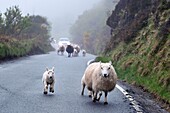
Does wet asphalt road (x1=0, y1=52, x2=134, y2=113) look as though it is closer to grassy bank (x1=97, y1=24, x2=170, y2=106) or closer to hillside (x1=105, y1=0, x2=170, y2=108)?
grassy bank (x1=97, y1=24, x2=170, y2=106)

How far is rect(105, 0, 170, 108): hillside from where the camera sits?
14977mm

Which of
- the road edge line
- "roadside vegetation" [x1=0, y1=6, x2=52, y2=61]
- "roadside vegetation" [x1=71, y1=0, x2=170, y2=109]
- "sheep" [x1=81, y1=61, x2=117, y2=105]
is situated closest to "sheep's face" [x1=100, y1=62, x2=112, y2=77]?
"sheep" [x1=81, y1=61, x2=117, y2=105]

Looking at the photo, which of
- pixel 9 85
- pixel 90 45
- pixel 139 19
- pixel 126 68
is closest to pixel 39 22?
pixel 90 45

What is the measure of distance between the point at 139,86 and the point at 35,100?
5649 mm

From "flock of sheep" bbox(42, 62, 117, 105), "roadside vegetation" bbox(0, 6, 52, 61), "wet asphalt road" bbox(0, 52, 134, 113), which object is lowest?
"wet asphalt road" bbox(0, 52, 134, 113)

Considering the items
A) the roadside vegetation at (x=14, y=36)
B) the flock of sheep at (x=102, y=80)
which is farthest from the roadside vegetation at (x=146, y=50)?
the roadside vegetation at (x=14, y=36)

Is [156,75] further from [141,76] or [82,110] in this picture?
[82,110]

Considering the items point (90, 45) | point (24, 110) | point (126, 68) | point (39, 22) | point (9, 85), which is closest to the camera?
point (24, 110)

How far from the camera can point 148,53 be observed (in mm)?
18828

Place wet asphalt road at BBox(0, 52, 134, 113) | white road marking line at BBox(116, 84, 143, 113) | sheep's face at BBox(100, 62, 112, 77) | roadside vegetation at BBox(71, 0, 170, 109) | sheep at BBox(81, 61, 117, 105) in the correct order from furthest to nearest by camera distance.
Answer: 1. roadside vegetation at BBox(71, 0, 170, 109)
2. sheep at BBox(81, 61, 117, 105)
3. sheep's face at BBox(100, 62, 112, 77)
4. white road marking line at BBox(116, 84, 143, 113)
5. wet asphalt road at BBox(0, 52, 134, 113)

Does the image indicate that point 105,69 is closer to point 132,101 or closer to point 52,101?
point 132,101

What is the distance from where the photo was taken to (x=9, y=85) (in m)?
15.2

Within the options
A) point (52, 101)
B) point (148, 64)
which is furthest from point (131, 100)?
point (148, 64)

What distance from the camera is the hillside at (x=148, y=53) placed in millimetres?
Result: 14977
